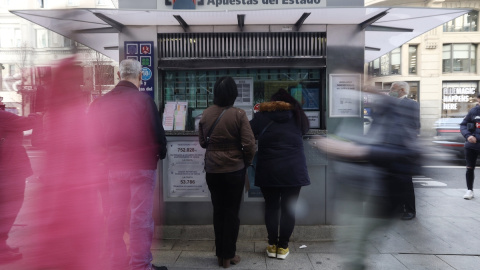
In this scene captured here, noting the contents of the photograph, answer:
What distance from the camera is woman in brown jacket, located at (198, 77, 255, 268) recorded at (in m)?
3.78

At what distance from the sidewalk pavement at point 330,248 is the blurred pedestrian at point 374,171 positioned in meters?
0.21

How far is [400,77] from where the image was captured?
86.5 ft

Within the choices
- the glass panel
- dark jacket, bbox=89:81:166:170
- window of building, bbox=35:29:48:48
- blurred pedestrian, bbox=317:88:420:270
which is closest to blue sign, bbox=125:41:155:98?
dark jacket, bbox=89:81:166:170

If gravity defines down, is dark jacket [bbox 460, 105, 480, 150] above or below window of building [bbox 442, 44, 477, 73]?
below

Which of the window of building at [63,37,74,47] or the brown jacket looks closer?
the window of building at [63,37,74,47]

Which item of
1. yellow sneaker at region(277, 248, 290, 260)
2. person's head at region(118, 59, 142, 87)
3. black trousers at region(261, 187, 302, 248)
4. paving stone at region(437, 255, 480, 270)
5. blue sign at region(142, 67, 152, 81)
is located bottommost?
paving stone at region(437, 255, 480, 270)

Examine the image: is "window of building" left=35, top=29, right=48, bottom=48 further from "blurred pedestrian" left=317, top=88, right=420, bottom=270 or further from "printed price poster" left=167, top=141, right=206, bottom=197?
"printed price poster" left=167, top=141, right=206, bottom=197

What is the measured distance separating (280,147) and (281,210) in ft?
2.40

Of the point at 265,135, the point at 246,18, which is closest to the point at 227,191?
the point at 265,135

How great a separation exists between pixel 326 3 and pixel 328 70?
89 centimetres

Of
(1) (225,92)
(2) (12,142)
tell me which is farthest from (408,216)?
(2) (12,142)

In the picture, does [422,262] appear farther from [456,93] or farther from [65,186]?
[456,93]

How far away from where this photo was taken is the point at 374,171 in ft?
9.93

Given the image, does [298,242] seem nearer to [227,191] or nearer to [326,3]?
[227,191]
